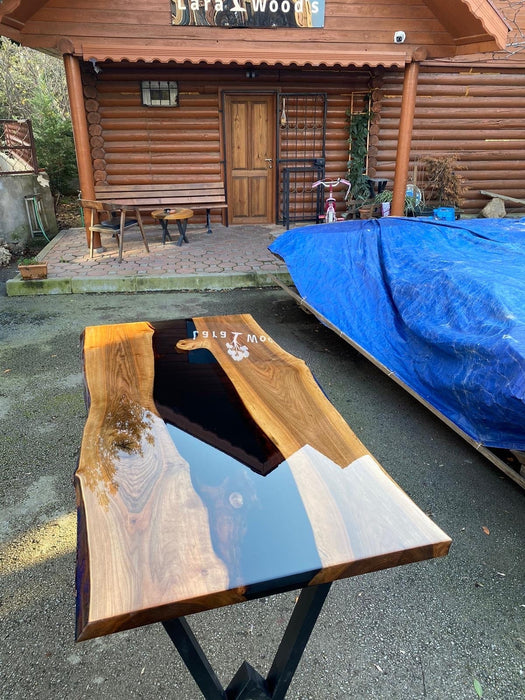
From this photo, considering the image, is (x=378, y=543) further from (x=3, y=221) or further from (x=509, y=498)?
(x=3, y=221)

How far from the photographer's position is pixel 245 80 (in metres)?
8.66

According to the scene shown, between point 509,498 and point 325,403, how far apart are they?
4.96ft

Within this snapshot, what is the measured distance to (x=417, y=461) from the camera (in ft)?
9.85

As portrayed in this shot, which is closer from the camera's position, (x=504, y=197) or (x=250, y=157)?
(x=250, y=157)

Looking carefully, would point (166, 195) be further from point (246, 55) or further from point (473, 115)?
point (473, 115)

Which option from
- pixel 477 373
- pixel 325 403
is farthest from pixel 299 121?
pixel 325 403

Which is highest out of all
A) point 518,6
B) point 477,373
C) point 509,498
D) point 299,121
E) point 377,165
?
point 518,6

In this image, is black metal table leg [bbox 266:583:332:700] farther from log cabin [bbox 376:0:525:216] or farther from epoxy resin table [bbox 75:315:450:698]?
log cabin [bbox 376:0:525:216]

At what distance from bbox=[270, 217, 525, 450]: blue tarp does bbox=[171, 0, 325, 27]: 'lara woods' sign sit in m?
4.04

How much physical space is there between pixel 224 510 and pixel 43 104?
12672mm

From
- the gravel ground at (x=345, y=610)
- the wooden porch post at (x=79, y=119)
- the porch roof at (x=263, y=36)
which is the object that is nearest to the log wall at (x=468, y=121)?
the porch roof at (x=263, y=36)

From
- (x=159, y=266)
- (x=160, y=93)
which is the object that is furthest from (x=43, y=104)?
(x=159, y=266)

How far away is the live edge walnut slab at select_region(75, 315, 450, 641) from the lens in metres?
1.06

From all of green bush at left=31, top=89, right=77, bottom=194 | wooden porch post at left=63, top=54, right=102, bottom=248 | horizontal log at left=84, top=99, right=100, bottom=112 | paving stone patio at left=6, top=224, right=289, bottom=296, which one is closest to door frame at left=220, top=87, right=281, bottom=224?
paving stone patio at left=6, top=224, right=289, bottom=296
